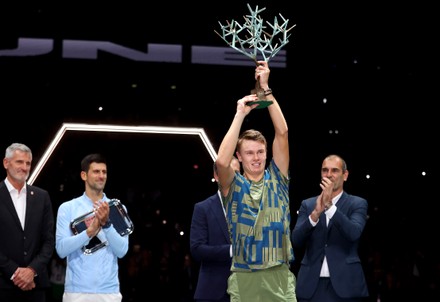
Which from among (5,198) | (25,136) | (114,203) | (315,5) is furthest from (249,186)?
(25,136)

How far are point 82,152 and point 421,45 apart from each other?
14.1ft

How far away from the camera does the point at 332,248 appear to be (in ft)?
18.7

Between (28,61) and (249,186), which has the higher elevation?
(28,61)

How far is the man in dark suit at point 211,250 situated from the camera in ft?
16.9

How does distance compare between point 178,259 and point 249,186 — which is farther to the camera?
point 178,259

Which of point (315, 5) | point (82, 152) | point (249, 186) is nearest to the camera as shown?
point (249, 186)

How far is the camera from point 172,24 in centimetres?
921

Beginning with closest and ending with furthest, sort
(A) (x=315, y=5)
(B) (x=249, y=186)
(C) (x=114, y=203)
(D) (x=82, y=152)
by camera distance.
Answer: (B) (x=249, y=186), (C) (x=114, y=203), (A) (x=315, y=5), (D) (x=82, y=152)

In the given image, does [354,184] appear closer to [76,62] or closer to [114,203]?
[76,62]

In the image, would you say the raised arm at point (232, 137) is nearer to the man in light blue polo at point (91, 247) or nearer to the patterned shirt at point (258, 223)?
the patterned shirt at point (258, 223)

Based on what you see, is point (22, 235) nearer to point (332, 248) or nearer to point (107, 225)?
point (107, 225)

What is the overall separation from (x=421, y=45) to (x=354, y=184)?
6.31 ft

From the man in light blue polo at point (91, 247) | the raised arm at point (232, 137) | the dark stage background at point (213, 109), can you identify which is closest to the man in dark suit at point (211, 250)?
the man in light blue polo at point (91, 247)

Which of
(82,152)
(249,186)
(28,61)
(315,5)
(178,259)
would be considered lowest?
(178,259)
